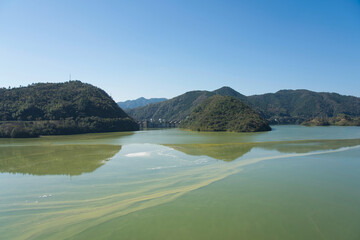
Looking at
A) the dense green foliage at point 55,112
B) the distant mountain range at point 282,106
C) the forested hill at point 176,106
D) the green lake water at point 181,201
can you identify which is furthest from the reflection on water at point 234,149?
the forested hill at point 176,106

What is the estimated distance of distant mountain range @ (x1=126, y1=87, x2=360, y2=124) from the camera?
15500 centimetres

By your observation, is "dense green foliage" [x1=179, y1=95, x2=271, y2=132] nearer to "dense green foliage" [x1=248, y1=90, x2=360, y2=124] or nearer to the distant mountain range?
"dense green foliage" [x1=248, y1=90, x2=360, y2=124]

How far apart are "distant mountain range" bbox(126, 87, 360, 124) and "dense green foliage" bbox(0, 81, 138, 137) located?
72761mm

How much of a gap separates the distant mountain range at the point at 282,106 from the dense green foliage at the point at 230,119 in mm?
62487

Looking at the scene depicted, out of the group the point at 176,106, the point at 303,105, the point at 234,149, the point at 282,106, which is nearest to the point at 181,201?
the point at 234,149

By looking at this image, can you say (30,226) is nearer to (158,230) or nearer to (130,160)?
(158,230)

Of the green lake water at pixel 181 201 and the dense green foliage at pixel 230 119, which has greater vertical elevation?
the dense green foliage at pixel 230 119

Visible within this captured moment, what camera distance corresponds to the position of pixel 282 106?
17750cm

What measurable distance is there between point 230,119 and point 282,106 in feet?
383

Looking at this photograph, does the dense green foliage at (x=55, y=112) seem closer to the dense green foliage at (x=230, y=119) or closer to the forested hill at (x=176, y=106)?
the dense green foliage at (x=230, y=119)

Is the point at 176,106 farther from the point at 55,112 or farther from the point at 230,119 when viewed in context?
the point at 55,112

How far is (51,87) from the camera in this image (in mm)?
81875

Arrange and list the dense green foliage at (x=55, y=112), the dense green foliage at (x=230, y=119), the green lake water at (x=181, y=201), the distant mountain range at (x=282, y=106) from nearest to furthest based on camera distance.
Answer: the green lake water at (x=181, y=201)
the dense green foliage at (x=55, y=112)
the dense green foliage at (x=230, y=119)
the distant mountain range at (x=282, y=106)

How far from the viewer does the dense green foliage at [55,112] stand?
56041 mm
